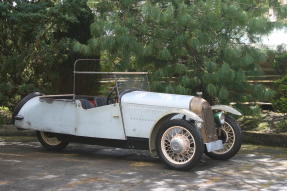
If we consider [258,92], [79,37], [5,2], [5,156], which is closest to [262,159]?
[258,92]

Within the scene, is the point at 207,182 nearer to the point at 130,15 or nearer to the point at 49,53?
the point at 130,15

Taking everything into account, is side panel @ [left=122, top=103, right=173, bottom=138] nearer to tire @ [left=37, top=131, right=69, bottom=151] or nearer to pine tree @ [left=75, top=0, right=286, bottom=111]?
tire @ [left=37, top=131, right=69, bottom=151]

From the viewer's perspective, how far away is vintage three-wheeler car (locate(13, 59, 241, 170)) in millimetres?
7141

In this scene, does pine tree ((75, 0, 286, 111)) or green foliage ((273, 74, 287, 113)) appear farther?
green foliage ((273, 74, 287, 113))

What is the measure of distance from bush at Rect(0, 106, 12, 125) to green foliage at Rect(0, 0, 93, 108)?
0.21m

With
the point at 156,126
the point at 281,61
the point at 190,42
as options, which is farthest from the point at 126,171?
the point at 281,61

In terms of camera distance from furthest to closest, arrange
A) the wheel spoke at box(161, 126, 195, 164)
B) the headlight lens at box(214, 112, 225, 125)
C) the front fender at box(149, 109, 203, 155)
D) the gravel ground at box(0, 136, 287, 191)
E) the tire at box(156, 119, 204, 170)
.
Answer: the headlight lens at box(214, 112, 225, 125) < the front fender at box(149, 109, 203, 155) < the wheel spoke at box(161, 126, 195, 164) < the tire at box(156, 119, 204, 170) < the gravel ground at box(0, 136, 287, 191)

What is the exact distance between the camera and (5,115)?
12219 millimetres

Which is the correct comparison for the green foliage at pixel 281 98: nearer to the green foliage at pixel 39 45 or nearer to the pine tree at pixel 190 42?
the pine tree at pixel 190 42

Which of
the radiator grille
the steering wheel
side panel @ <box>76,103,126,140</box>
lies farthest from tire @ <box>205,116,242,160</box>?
the steering wheel

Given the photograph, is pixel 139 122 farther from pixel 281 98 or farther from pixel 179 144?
pixel 281 98

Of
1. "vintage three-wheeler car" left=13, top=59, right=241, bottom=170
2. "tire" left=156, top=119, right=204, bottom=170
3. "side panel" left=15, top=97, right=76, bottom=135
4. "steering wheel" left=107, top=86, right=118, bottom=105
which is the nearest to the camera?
"tire" left=156, top=119, right=204, bottom=170

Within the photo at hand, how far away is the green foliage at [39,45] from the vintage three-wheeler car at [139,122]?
2907 mm

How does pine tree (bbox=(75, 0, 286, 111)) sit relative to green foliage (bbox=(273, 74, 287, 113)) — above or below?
Result: above
